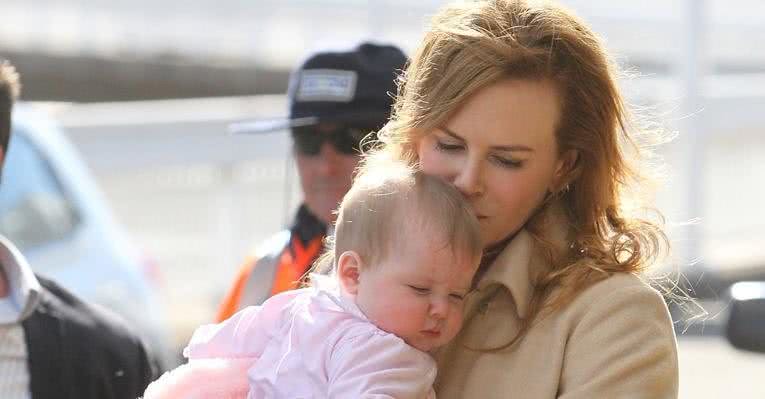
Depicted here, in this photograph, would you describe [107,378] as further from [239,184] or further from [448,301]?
[239,184]

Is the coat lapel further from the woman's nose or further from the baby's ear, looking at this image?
the woman's nose

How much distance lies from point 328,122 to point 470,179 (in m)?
1.83

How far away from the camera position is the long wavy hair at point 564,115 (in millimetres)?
2920

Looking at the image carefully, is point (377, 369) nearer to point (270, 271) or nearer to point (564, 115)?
point (564, 115)

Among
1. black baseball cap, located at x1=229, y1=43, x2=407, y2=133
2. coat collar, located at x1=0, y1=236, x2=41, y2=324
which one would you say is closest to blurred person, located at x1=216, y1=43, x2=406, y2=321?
black baseball cap, located at x1=229, y1=43, x2=407, y2=133

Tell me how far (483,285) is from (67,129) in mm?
9343

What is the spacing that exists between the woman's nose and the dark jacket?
47.4 inches

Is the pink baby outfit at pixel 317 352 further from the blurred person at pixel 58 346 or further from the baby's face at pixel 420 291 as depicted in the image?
the blurred person at pixel 58 346

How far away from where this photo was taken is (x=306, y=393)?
282 centimetres

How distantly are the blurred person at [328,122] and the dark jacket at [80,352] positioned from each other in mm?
628

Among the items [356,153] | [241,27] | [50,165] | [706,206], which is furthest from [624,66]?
[241,27]

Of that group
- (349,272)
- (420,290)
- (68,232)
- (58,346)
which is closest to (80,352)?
(58,346)

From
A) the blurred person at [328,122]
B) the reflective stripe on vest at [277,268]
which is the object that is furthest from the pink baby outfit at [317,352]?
the blurred person at [328,122]

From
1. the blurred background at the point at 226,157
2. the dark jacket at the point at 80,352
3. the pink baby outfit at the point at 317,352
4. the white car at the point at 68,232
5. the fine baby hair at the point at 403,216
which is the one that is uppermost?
the fine baby hair at the point at 403,216
